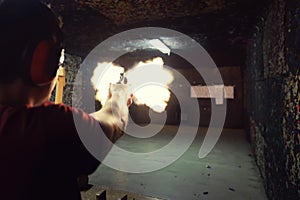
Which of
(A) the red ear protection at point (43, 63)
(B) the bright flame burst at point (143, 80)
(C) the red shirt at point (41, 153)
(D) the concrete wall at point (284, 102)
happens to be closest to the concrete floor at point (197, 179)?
(D) the concrete wall at point (284, 102)

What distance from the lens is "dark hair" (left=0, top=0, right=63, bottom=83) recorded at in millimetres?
684

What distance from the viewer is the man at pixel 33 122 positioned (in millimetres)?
664

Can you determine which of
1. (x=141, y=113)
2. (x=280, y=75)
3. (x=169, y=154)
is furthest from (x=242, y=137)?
(x=280, y=75)

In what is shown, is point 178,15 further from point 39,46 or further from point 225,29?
point 39,46

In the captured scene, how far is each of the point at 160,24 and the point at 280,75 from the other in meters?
2.34

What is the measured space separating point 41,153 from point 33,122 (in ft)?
0.33

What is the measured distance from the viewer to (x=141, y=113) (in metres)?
9.55

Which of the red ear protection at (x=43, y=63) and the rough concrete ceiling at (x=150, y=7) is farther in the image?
the rough concrete ceiling at (x=150, y=7)

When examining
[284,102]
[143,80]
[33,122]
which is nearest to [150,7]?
[143,80]

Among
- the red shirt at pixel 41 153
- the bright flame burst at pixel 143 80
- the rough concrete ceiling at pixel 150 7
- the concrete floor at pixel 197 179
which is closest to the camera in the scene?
the red shirt at pixel 41 153

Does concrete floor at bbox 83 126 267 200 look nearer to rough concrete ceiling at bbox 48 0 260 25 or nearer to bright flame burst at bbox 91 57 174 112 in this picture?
bright flame burst at bbox 91 57 174 112

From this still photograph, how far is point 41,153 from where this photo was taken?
2.23 ft

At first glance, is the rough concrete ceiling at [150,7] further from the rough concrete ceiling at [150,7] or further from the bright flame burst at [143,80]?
the bright flame burst at [143,80]

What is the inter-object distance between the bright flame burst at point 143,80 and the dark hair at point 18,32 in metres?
0.47
